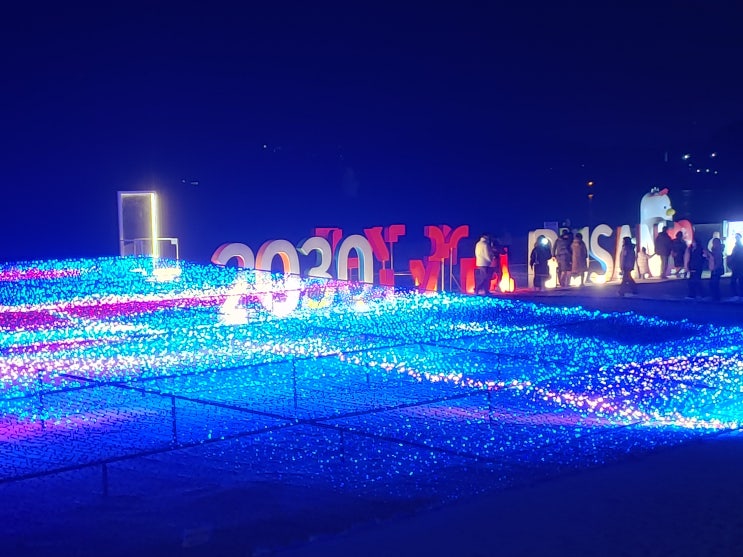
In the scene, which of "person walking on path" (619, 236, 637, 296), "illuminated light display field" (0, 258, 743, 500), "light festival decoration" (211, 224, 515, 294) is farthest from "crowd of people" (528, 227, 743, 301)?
"illuminated light display field" (0, 258, 743, 500)

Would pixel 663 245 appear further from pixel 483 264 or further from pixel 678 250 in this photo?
pixel 483 264

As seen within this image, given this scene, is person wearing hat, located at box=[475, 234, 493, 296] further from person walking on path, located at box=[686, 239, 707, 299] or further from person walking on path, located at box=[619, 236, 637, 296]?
person walking on path, located at box=[686, 239, 707, 299]

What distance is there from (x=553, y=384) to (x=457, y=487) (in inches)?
82.5

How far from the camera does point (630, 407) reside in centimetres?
827

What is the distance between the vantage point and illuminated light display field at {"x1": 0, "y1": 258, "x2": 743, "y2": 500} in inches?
273

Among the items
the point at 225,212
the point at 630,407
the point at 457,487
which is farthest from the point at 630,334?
the point at 225,212

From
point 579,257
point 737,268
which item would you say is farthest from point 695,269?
point 579,257

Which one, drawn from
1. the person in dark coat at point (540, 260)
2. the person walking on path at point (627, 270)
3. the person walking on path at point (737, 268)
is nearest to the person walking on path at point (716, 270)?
the person walking on path at point (737, 268)

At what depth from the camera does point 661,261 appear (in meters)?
25.6

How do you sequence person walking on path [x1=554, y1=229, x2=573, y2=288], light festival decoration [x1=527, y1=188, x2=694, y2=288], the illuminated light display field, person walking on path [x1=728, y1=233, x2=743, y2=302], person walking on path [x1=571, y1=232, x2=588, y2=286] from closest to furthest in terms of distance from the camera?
1. the illuminated light display field
2. person walking on path [x1=728, y1=233, x2=743, y2=302]
3. person walking on path [x1=554, y1=229, x2=573, y2=288]
4. person walking on path [x1=571, y1=232, x2=588, y2=286]
5. light festival decoration [x1=527, y1=188, x2=694, y2=288]

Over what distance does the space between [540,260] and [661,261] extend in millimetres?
4964

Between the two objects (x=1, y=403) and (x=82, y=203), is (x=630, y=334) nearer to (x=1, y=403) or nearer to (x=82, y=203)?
(x=1, y=403)

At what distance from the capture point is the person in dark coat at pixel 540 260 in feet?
73.4

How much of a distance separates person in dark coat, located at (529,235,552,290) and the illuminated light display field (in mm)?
8515
